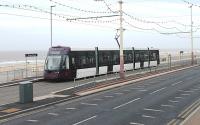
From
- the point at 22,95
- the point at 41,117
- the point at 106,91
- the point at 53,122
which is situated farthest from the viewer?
the point at 106,91

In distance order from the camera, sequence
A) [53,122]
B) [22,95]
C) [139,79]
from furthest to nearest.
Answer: [139,79] → [22,95] → [53,122]

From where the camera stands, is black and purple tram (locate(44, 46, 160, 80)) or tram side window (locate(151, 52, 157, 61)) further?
tram side window (locate(151, 52, 157, 61))

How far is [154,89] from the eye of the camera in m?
35.3

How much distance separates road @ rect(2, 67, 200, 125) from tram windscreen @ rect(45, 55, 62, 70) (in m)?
10.7

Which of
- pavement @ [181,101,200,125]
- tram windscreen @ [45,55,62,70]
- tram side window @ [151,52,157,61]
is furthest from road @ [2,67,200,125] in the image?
tram side window @ [151,52,157,61]

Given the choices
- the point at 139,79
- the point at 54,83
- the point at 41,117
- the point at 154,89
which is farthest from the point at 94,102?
the point at 139,79

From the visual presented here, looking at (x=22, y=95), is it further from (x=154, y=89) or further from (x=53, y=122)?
(x=154, y=89)

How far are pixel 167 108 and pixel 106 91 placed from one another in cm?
1065

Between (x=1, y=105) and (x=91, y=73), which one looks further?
(x=91, y=73)

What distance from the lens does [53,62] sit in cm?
4350

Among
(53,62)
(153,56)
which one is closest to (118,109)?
(53,62)

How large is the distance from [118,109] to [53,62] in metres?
20.5

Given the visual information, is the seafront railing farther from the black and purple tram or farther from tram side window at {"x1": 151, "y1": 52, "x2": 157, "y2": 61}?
tram side window at {"x1": 151, "y1": 52, "x2": 157, "y2": 61}

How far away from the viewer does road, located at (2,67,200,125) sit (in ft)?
65.6
